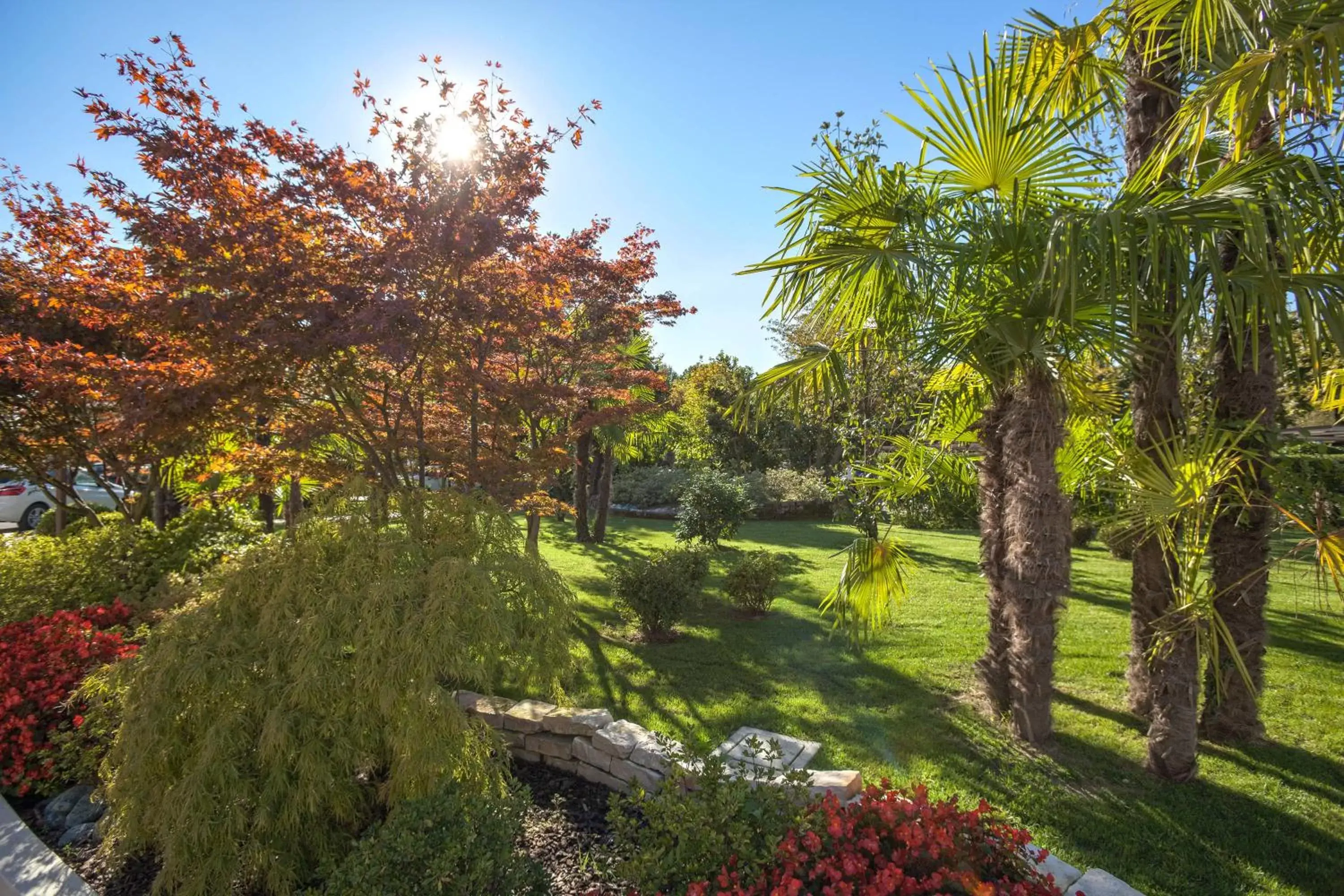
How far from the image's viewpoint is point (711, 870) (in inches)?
101

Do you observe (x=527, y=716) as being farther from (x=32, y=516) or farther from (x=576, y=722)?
(x=32, y=516)

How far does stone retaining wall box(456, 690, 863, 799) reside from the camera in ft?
12.2

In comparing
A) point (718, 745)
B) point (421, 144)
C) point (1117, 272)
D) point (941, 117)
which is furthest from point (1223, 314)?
point (421, 144)

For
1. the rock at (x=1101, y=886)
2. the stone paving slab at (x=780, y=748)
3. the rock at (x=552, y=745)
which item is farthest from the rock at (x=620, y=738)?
the rock at (x=1101, y=886)

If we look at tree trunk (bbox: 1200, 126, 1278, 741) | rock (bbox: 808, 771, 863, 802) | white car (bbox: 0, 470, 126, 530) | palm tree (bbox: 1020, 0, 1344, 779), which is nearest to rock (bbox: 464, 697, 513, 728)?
rock (bbox: 808, 771, 863, 802)

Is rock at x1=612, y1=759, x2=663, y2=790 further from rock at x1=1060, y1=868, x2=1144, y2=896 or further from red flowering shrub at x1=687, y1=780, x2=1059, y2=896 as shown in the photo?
rock at x1=1060, y1=868, x2=1144, y2=896

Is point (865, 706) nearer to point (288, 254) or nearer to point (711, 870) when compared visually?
point (711, 870)

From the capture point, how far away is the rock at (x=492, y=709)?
4.62 m

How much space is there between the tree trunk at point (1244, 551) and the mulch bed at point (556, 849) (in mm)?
4113

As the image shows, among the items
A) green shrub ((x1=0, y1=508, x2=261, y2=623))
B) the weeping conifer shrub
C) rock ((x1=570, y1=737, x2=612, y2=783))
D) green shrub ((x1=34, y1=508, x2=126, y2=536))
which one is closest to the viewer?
the weeping conifer shrub

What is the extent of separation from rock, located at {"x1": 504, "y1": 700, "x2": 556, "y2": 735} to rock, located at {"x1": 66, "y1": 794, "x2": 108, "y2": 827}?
2.30m

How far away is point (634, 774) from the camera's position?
395 centimetres

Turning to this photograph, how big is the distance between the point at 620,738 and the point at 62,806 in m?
3.34

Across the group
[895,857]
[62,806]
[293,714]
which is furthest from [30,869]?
[895,857]
